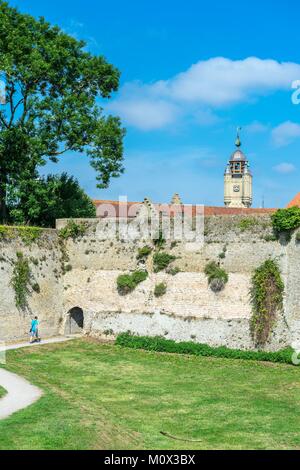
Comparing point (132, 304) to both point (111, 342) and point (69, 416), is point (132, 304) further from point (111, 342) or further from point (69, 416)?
point (69, 416)

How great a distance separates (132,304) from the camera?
30.2m

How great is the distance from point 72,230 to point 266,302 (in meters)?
11.7

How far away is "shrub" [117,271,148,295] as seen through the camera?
30000 millimetres

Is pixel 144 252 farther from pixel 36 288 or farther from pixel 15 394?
pixel 15 394

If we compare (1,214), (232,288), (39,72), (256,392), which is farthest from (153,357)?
(39,72)

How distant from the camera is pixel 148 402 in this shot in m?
19.6

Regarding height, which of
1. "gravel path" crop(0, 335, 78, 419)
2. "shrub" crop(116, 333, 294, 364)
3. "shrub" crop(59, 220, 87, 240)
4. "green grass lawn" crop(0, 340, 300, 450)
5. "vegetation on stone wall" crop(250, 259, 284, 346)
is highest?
"shrub" crop(59, 220, 87, 240)

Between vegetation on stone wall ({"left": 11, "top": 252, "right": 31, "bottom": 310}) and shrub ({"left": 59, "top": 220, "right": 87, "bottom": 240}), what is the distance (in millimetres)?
3088

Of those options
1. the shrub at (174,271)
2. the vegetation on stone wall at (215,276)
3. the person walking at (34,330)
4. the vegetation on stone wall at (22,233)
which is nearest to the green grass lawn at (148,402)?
the person walking at (34,330)

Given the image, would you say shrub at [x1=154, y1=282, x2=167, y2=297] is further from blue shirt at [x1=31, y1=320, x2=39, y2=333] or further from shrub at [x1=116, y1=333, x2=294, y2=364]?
blue shirt at [x1=31, y1=320, x2=39, y2=333]

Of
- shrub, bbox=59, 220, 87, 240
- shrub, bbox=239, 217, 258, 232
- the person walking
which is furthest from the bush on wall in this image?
the person walking

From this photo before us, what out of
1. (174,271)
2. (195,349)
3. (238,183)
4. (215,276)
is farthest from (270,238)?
(238,183)

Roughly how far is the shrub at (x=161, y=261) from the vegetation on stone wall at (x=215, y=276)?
2.10 meters

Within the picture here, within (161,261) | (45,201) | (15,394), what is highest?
(45,201)
